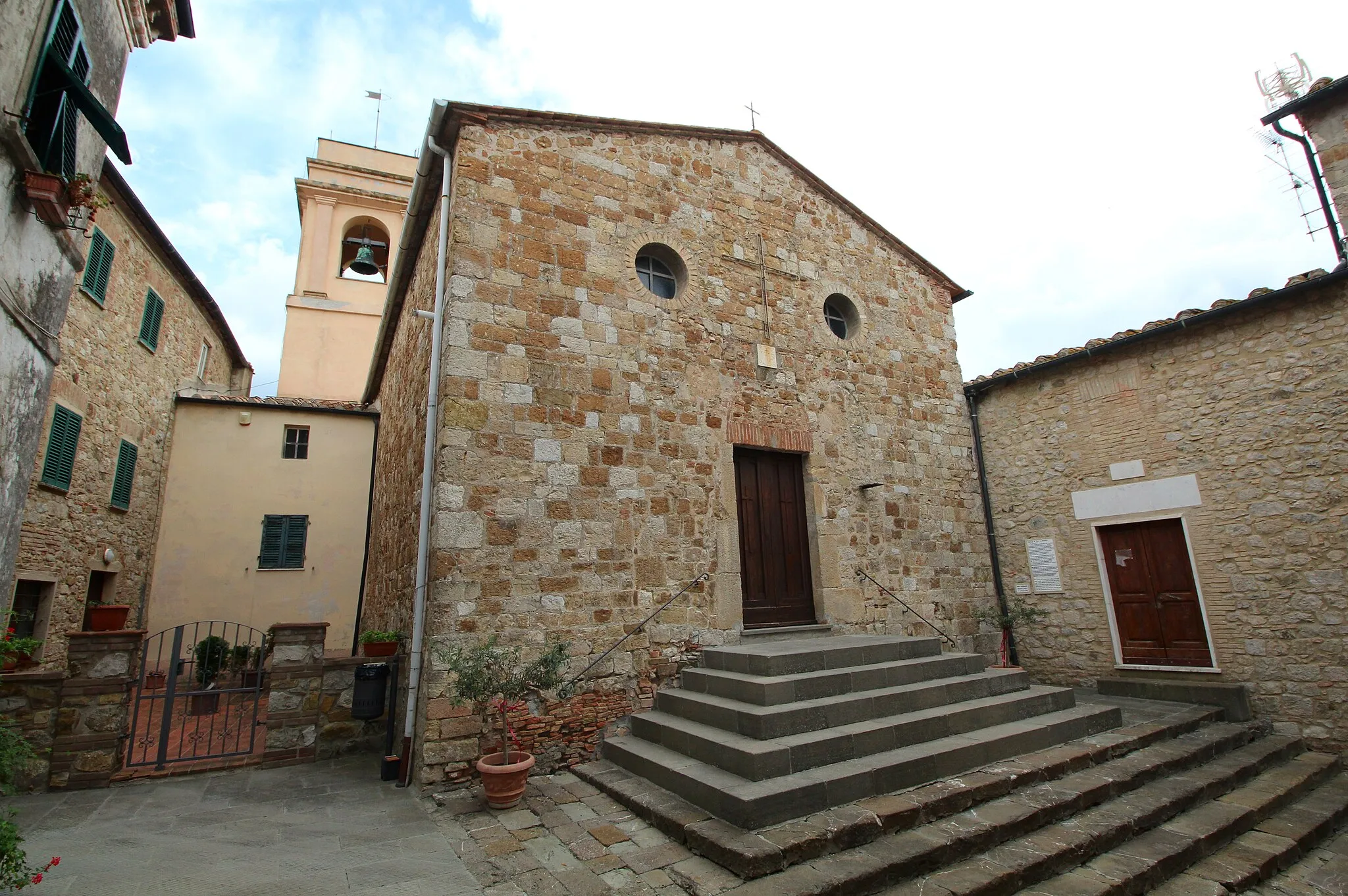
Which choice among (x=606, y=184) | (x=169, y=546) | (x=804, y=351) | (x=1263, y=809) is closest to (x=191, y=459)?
(x=169, y=546)

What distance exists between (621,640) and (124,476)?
9939 millimetres

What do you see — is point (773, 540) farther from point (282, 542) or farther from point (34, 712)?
point (282, 542)

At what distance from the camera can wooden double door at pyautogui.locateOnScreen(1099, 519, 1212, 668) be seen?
24.5 ft

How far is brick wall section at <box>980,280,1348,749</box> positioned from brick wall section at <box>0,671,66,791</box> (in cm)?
1104

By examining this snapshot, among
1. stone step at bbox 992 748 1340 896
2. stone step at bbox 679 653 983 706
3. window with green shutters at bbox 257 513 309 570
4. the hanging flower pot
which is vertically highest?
the hanging flower pot

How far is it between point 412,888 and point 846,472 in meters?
6.42

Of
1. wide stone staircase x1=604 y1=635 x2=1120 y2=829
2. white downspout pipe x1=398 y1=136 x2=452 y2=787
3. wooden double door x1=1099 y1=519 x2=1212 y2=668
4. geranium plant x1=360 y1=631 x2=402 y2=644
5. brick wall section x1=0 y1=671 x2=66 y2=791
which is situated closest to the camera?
wide stone staircase x1=604 y1=635 x2=1120 y2=829

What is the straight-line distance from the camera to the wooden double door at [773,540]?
24.6 ft

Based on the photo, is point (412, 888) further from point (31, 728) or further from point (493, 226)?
point (493, 226)

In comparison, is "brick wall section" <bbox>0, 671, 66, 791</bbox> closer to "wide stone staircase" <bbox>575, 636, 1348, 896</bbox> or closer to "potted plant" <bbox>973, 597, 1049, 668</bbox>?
"wide stone staircase" <bbox>575, 636, 1348, 896</bbox>

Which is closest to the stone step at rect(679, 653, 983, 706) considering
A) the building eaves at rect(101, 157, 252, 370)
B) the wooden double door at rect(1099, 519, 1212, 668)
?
the wooden double door at rect(1099, 519, 1212, 668)

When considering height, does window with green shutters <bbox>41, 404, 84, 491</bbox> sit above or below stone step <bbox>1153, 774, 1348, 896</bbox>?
above

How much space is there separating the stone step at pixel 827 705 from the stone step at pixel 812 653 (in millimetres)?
389

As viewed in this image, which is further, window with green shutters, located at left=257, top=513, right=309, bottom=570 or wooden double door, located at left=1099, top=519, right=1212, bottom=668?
window with green shutters, located at left=257, top=513, right=309, bottom=570
